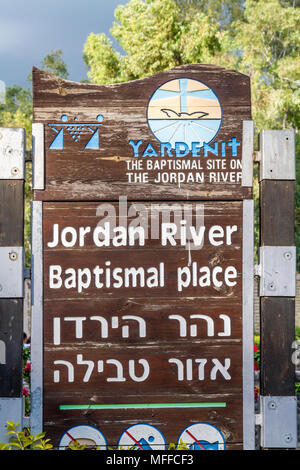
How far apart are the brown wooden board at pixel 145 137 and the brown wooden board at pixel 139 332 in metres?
0.15

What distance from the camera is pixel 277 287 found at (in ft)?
13.3

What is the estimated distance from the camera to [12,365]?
3918 millimetres

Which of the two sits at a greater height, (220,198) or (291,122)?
(291,122)

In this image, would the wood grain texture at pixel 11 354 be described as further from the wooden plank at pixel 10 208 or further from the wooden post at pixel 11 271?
the wooden plank at pixel 10 208

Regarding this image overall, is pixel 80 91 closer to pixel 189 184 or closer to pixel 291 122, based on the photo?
pixel 189 184

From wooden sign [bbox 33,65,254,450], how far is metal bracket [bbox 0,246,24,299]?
165 mm

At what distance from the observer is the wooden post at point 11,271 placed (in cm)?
391

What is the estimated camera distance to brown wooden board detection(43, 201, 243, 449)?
155 inches

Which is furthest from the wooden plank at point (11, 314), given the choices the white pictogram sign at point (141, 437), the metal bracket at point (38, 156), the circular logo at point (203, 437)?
the circular logo at point (203, 437)

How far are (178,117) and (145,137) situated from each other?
254 mm

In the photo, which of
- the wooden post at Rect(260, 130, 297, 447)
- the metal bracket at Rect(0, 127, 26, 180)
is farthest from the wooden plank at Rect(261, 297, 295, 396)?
the metal bracket at Rect(0, 127, 26, 180)

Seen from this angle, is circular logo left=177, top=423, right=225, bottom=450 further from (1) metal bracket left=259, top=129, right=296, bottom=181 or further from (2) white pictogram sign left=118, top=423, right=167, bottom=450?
(1) metal bracket left=259, top=129, right=296, bottom=181

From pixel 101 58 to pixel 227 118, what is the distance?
2000 cm

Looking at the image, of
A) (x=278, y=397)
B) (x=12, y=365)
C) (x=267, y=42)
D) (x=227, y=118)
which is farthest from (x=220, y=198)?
(x=267, y=42)
